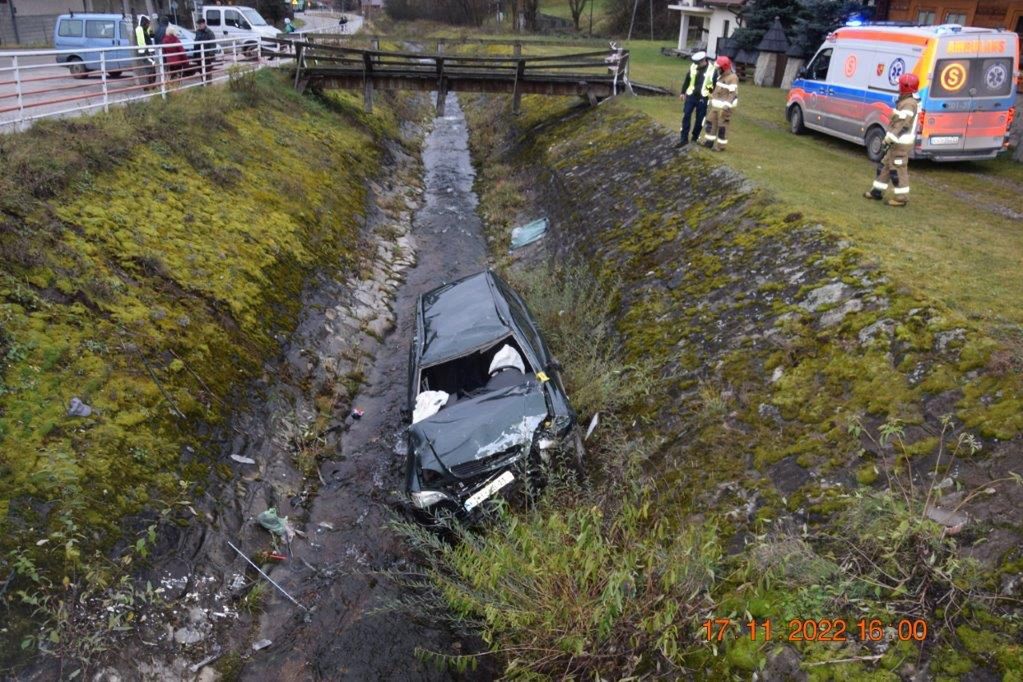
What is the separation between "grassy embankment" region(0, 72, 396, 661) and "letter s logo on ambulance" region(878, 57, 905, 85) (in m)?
11.6

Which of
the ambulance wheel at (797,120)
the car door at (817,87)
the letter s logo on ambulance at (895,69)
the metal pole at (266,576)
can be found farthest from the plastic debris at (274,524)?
the ambulance wheel at (797,120)

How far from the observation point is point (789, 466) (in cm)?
632

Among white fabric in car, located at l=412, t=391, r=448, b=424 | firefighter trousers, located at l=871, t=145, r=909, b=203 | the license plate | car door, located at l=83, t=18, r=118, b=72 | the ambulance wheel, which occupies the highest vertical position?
car door, located at l=83, t=18, r=118, b=72

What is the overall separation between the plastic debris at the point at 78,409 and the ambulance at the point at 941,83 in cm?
1319

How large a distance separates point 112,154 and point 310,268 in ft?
A: 12.0

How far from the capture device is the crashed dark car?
7.11 metres

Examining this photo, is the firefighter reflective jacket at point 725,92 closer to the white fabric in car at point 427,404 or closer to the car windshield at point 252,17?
the white fabric in car at point 427,404

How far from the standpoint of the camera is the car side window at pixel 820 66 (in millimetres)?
16267

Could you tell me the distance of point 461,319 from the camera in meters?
9.41

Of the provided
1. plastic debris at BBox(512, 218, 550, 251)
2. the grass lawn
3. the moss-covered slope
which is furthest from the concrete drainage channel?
the grass lawn

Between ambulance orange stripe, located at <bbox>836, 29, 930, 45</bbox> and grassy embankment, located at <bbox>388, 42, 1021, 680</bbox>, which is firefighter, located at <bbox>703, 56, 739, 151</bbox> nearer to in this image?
ambulance orange stripe, located at <bbox>836, 29, 930, 45</bbox>

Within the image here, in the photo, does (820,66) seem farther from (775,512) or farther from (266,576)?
(266,576)

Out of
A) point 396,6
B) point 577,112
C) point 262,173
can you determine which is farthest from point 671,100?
point 396,6

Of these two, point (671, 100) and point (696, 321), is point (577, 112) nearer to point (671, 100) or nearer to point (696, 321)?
point (671, 100)
